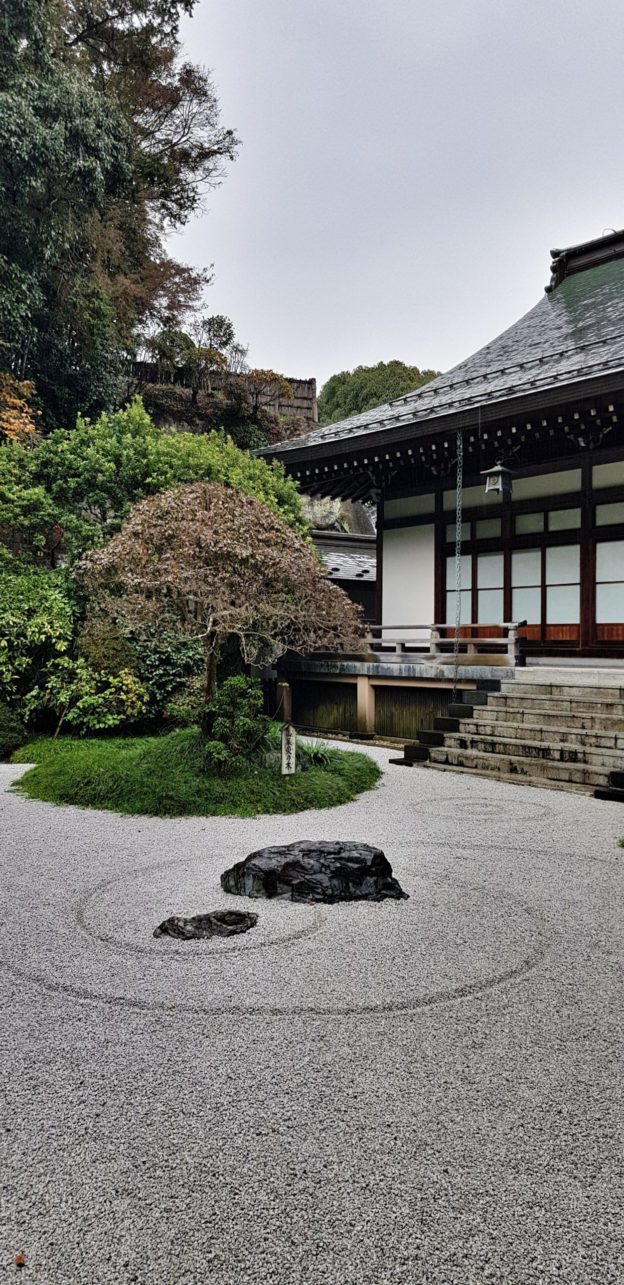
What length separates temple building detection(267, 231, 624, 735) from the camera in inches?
363

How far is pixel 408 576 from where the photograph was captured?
12.0 meters

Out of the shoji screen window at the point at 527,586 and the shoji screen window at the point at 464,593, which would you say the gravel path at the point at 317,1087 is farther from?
the shoji screen window at the point at 464,593

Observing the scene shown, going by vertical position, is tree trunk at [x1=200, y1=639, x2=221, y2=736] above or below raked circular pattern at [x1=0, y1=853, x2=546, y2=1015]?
above

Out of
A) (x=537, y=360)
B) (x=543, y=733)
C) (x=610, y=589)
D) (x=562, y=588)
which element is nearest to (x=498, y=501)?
(x=562, y=588)

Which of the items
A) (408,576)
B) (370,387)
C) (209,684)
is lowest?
(209,684)

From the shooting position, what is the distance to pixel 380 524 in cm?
1245

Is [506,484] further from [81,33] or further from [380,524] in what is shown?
[81,33]

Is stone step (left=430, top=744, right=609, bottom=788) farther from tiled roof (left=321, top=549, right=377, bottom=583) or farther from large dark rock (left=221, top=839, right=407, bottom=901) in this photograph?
tiled roof (left=321, top=549, right=377, bottom=583)

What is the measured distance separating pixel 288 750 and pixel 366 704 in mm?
3951

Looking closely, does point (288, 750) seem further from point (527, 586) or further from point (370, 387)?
point (370, 387)

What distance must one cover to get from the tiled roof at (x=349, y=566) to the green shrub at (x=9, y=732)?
25.0 feet

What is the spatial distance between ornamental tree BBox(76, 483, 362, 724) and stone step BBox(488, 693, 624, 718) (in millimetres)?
2624

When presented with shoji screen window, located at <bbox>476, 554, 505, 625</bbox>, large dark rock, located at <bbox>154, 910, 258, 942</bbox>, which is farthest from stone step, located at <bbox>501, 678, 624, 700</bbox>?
large dark rock, located at <bbox>154, 910, 258, 942</bbox>

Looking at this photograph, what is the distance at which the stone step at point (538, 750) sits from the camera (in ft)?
22.8
